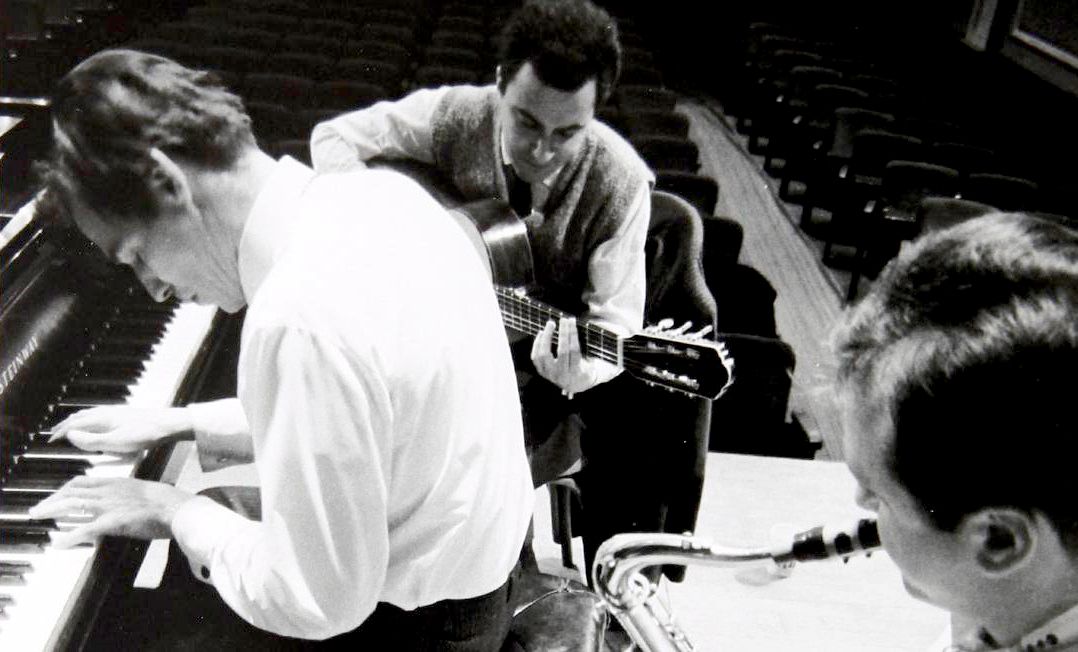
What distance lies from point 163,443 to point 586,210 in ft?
3.84

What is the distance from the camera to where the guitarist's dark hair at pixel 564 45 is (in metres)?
2.07

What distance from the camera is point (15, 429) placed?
1589 millimetres

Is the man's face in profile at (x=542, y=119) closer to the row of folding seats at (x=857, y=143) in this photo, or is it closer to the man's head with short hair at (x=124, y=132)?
the man's head with short hair at (x=124, y=132)

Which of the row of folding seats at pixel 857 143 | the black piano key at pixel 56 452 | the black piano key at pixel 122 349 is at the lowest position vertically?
the row of folding seats at pixel 857 143

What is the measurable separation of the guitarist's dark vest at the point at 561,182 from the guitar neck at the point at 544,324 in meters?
0.11

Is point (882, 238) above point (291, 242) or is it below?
below

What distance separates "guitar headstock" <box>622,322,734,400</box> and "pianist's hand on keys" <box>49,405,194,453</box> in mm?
1014

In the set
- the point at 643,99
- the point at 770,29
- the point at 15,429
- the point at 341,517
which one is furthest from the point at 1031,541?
the point at 770,29

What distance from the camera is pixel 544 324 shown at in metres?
2.30

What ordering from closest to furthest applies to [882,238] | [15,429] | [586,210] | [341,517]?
1. [341,517]
2. [15,429]
3. [586,210]
4. [882,238]

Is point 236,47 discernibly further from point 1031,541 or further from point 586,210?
point 1031,541

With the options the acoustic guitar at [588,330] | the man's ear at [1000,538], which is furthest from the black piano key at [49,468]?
the man's ear at [1000,538]

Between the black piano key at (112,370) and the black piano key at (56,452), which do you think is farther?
the black piano key at (112,370)

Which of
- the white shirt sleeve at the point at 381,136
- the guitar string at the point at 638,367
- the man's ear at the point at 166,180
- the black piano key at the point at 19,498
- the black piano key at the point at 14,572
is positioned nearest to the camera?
the man's ear at the point at 166,180
